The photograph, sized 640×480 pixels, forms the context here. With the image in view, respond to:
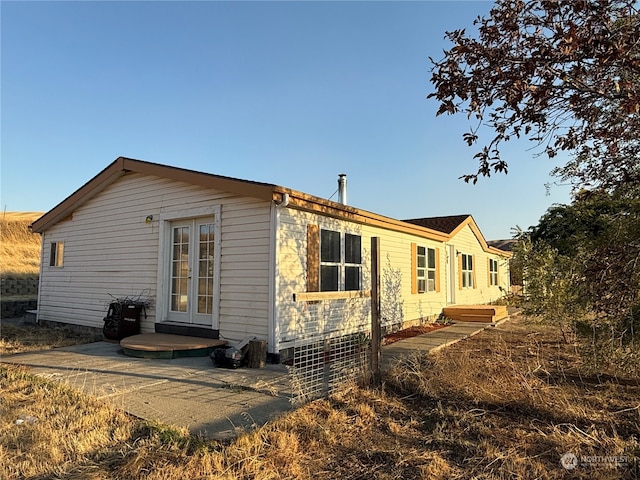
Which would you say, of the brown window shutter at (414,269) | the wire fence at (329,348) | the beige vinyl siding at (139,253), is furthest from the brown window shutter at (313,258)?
the brown window shutter at (414,269)

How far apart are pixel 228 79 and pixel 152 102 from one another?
2105mm

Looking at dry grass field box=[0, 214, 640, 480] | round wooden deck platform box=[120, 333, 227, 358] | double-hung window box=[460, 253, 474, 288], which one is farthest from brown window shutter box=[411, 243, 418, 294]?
round wooden deck platform box=[120, 333, 227, 358]

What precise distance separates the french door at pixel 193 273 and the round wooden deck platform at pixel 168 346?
387 mm

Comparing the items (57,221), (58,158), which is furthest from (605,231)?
(58,158)

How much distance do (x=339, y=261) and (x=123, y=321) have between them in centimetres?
442

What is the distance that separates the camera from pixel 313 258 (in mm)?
7266

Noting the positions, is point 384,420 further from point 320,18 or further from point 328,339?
point 320,18

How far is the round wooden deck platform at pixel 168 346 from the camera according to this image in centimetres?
640

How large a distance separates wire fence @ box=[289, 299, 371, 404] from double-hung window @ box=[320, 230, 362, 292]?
13.8 inches

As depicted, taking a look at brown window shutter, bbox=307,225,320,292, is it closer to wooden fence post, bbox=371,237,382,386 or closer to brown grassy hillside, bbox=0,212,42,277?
wooden fence post, bbox=371,237,382,386

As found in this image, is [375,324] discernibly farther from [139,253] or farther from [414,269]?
[414,269]

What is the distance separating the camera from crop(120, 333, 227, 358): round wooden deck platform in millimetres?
6402

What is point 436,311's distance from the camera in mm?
12398

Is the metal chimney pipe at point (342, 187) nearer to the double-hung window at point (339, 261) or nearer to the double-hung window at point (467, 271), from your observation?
the double-hung window at point (339, 261)
